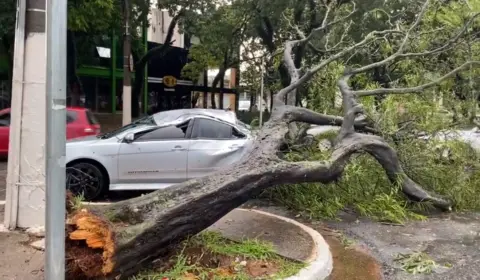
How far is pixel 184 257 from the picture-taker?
15.0 ft

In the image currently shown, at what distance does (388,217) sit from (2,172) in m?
8.13

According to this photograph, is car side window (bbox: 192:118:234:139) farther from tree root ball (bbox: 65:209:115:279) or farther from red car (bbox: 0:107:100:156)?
red car (bbox: 0:107:100:156)

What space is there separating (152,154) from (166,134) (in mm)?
423

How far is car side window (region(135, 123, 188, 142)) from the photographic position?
26.7 ft

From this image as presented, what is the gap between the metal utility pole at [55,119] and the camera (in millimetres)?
3043

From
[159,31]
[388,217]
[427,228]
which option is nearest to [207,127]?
[388,217]

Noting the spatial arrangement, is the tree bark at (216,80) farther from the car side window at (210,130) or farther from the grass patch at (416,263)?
the grass patch at (416,263)

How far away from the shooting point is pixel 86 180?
7.91m

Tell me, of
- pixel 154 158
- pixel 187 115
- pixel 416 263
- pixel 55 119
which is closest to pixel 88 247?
pixel 55 119

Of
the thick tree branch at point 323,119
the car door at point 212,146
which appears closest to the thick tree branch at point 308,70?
the thick tree branch at point 323,119

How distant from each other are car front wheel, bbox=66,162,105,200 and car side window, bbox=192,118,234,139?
1.68 m

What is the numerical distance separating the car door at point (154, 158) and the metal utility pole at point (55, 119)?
16.0ft

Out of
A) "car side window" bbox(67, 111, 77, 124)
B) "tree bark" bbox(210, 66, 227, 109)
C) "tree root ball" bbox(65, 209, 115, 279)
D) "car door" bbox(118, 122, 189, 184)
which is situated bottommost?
"tree root ball" bbox(65, 209, 115, 279)

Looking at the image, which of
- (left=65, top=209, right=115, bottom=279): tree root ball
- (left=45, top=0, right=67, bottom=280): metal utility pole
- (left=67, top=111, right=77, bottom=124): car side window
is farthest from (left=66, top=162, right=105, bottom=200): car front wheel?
(left=45, top=0, right=67, bottom=280): metal utility pole
